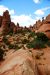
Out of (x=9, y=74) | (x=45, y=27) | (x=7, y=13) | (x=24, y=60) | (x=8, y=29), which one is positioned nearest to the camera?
(x=9, y=74)

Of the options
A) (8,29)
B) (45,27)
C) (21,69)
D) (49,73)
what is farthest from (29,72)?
(8,29)

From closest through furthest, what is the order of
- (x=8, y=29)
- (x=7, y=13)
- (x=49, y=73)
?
(x=49, y=73) → (x=8, y=29) → (x=7, y=13)

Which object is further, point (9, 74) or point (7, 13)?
point (7, 13)

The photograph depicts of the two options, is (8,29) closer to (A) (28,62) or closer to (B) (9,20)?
(B) (9,20)

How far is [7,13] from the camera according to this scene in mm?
76688

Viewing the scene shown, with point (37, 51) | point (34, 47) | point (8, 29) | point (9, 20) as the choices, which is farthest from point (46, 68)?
point (9, 20)

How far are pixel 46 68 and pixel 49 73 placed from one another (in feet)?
2.09

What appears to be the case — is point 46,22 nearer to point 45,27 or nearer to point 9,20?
point 45,27

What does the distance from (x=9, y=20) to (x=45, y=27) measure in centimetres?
4660

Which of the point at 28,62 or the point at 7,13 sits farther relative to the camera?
the point at 7,13

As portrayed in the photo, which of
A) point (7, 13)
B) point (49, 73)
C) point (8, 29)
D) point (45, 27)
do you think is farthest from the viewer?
point (7, 13)

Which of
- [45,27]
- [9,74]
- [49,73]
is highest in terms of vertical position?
[45,27]

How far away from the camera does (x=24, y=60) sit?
16.8 m

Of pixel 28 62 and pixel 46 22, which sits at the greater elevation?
pixel 46 22
